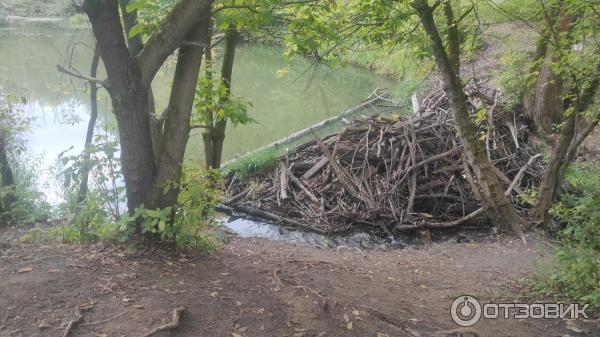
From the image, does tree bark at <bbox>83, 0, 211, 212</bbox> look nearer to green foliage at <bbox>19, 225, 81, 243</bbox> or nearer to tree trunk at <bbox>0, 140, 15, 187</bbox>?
green foliage at <bbox>19, 225, 81, 243</bbox>

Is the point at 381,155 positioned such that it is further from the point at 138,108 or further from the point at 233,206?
the point at 138,108

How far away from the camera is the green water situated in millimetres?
12797

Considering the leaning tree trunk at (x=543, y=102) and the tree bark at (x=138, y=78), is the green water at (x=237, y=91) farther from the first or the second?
the tree bark at (x=138, y=78)

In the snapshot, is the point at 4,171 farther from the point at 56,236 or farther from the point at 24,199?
the point at 56,236

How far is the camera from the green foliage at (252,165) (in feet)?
34.3

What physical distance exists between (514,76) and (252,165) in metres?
6.36

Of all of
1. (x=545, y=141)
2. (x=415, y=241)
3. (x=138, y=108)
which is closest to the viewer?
(x=138, y=108)

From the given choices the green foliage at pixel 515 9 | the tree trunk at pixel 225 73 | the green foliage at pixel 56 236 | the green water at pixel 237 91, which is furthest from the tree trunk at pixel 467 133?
the green water at pixel 237 91

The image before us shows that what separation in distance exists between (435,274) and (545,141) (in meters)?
6.68

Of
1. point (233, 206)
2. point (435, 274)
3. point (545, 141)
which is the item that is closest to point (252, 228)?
point (233, 206)

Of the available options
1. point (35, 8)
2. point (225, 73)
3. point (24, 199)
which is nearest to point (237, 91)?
point (225, 73)

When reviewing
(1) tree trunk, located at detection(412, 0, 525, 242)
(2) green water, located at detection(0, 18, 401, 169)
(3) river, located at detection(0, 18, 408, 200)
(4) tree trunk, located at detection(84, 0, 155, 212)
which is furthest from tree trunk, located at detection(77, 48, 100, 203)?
(1) tree trunk, located at detection(412, 0, 525, 242)

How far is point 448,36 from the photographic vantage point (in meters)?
7.08

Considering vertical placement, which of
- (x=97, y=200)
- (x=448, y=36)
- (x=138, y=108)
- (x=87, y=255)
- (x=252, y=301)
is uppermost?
(x=448, y=36)
